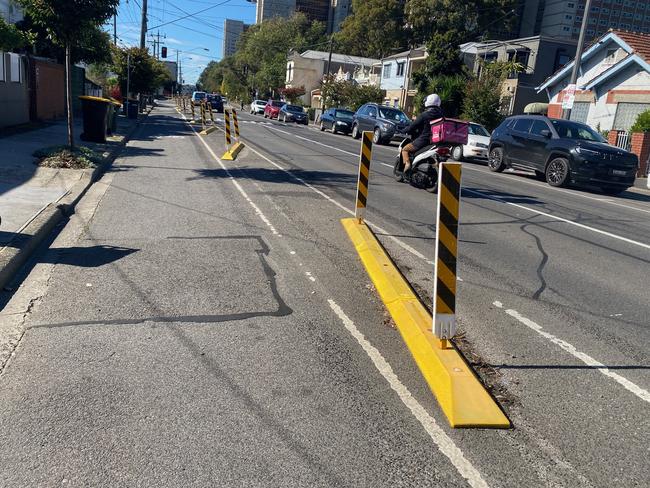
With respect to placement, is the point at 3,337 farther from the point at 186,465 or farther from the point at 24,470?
the point at 186,465

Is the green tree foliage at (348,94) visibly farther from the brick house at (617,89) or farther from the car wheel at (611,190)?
the car wheel at (611,190)

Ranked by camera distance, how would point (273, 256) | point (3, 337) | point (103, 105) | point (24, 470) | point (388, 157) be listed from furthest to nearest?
1. point (388, 157)
2. point (103, 105)
3. point (273, 256)
4. point (3, 337)
5. point (24, 470)

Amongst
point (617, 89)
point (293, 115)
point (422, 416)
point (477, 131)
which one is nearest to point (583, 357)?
point (422, 416)

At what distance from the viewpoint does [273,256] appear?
6805mm

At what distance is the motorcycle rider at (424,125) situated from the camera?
37.3ft

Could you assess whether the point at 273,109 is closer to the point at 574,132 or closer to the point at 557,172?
the point at 574,132

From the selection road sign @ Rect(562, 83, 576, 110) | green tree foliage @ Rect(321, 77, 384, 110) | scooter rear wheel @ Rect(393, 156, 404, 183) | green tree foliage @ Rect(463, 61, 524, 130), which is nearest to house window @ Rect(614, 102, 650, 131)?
road sign @ Rect(562, 83, 576, 110)

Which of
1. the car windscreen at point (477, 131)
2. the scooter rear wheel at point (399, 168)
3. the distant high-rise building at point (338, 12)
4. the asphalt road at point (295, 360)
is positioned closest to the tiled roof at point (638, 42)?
the car windscreen at point (477, 131)

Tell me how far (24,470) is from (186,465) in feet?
2.55

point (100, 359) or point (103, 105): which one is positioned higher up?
point (103, 105)

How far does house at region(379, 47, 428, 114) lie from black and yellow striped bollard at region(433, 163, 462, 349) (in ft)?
159

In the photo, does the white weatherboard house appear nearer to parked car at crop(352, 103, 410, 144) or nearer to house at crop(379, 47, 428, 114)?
parked car at crop(352, 103, 410, 144)

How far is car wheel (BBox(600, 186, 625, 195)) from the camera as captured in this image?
51.8ft

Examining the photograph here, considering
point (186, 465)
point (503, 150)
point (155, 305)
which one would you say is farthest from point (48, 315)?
point (503, 150)
